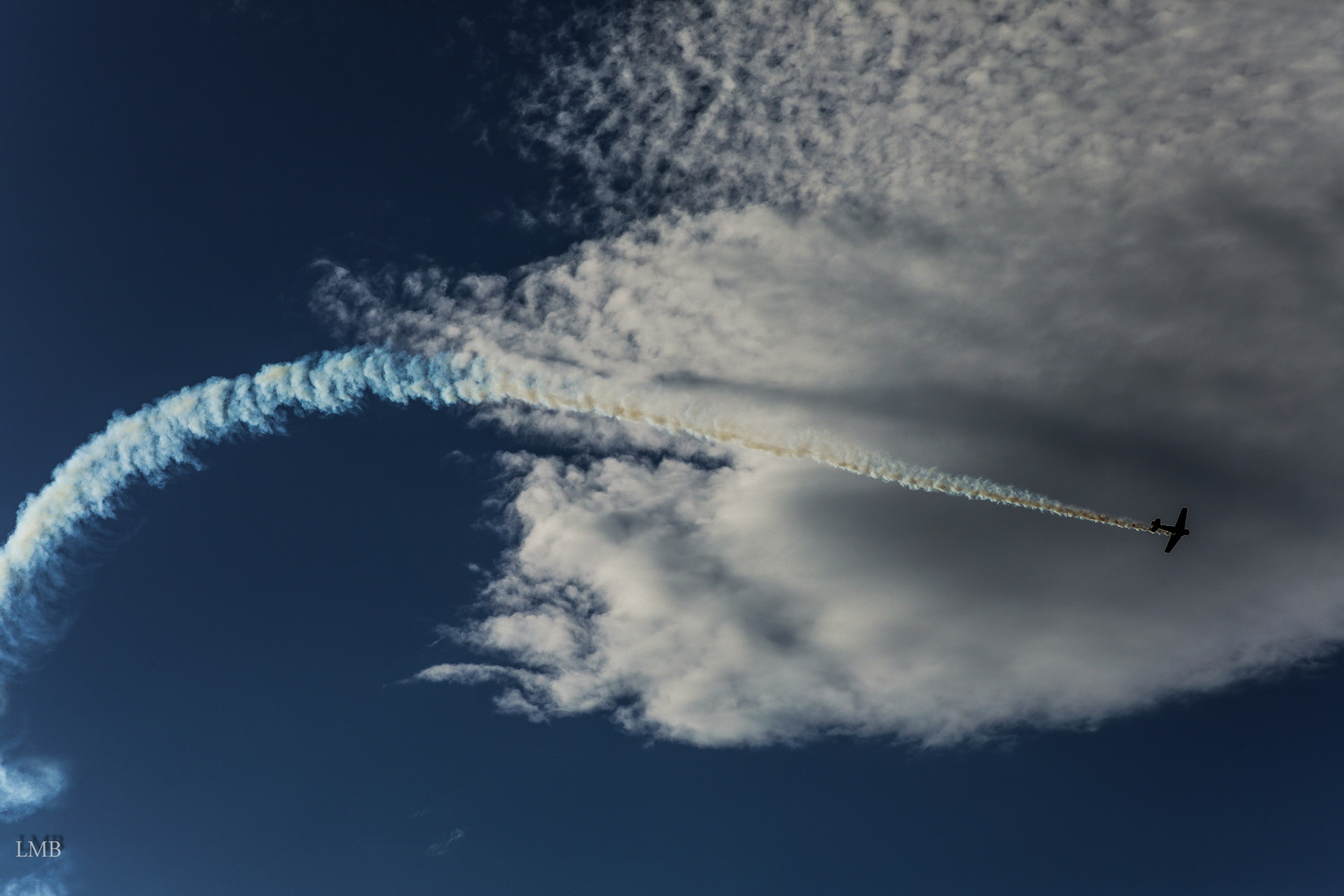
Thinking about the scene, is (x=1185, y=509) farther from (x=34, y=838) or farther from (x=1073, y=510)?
(x=34, y=838)

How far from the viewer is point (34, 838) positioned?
87.4 meters

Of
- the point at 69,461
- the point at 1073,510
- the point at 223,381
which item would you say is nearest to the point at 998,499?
the point at 1073,510

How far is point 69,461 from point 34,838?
38.8 m

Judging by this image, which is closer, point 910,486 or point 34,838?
point 910,486

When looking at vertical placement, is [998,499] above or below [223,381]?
below

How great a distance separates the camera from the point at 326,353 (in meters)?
67.6

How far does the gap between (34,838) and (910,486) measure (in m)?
84.1

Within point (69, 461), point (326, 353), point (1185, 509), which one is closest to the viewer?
point (326, 353)

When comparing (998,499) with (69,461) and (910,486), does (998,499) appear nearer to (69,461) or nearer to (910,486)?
(910,486)

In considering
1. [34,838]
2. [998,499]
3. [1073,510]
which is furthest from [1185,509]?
[34,838]

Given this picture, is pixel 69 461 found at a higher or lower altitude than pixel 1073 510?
higher

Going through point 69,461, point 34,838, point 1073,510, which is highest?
point 69,461

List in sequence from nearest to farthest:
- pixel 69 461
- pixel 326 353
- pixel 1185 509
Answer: pixel 326 353
pixel 69 461
pixel 1185 509

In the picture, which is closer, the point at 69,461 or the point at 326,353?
the point at 326,353
